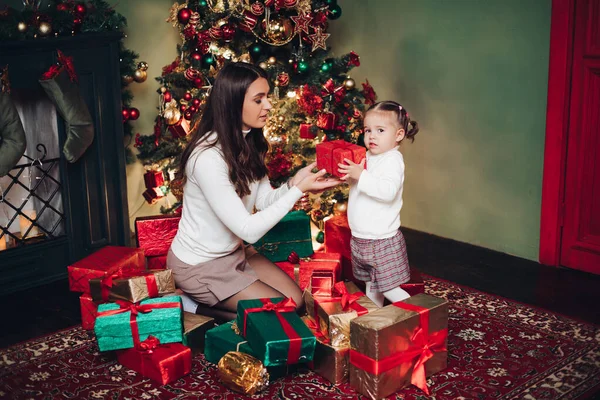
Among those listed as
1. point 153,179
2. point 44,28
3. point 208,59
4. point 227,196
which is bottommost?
point 153,179

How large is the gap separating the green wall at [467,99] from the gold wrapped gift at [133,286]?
216cm

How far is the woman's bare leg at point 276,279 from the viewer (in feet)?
10.4

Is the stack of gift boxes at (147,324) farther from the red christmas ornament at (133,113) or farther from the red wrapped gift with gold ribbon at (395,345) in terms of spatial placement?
the red christmas ornament at (133,113)

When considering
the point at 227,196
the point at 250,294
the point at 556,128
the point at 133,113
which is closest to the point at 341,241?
the point at 250,294

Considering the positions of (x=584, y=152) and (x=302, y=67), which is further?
(x=302, y=67)

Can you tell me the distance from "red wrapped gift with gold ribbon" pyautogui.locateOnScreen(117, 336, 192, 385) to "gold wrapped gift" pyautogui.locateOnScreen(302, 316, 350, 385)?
1.65 ft

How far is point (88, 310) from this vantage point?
3145 millimetres

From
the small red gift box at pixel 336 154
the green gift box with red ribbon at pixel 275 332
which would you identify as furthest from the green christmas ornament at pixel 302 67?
the green gift box with red ribbon at pixel 275 332

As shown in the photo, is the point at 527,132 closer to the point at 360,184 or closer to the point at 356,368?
the point at 360,184

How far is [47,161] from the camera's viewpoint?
3.89 meters

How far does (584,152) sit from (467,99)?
827 mm

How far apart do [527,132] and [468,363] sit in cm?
168

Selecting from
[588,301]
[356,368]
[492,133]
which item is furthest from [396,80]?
[356,368]

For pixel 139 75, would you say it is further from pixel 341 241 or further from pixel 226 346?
pixel 226 346
